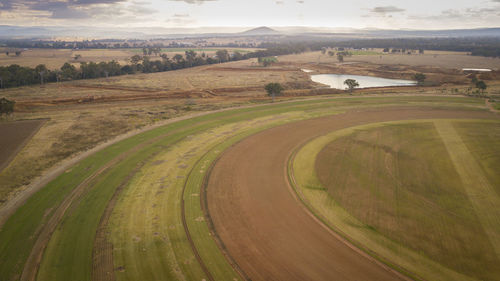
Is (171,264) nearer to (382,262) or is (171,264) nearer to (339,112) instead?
(382,262)

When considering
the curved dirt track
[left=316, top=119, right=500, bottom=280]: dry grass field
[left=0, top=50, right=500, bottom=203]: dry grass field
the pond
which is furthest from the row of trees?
[left=316, top=119, right=500, bottom=280]: dry grass field

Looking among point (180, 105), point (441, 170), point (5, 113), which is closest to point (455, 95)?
point (441, 170)

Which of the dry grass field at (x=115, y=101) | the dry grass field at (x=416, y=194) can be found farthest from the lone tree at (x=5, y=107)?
the dry grass field at (x=416, y=194)

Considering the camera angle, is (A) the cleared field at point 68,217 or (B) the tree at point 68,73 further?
(B) the tree at point 68,73

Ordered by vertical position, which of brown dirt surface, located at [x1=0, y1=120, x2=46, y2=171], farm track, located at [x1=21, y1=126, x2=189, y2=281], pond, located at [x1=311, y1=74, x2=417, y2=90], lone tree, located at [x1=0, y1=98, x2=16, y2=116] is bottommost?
farm track, located at [x1=21, y1=126, x2=189, y2=281]

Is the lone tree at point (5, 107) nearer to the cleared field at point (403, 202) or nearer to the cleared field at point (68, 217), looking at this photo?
the cleared field at point (68, 217)

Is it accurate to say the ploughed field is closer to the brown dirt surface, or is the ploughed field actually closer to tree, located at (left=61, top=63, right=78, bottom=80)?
the brown dirt surface

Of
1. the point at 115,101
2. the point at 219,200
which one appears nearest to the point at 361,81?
the point at 115,101
